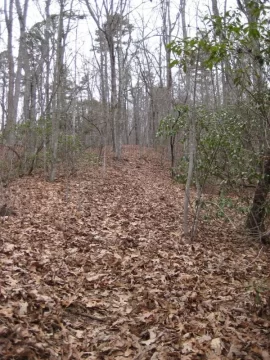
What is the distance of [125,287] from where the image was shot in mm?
4699

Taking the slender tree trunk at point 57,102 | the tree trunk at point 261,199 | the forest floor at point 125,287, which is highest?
the slender tree trunk at point 57,102

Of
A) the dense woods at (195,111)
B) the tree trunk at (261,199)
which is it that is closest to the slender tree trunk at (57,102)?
the dense woods at (195,111)

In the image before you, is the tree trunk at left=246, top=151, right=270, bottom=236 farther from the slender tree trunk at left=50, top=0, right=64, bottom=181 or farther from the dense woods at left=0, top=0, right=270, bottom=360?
the slender tree trunk at left=50, top=0, right=64, bottom=181

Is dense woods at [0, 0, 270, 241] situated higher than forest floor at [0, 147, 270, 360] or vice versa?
dense woods at [0, 0, 270, 241]

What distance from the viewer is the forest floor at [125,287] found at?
3.32 meters

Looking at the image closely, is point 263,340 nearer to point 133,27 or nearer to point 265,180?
point 265,180

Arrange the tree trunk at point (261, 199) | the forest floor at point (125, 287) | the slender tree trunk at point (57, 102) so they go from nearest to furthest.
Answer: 1. the forest floor at point (125, 287)
2. the tree trunk at point (261, 199)
3. the slender tree trunk at point (57, 102)

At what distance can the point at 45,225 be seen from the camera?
6938 millimetres

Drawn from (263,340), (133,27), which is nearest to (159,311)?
(263,340)

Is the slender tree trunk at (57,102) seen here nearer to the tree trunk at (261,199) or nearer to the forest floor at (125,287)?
the forest floor at (125,287)

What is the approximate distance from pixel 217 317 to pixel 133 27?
20003 millimetres

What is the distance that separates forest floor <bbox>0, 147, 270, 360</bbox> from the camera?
332 cm

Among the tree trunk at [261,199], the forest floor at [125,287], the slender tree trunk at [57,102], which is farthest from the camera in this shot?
the slender tree trunk at [57,102]

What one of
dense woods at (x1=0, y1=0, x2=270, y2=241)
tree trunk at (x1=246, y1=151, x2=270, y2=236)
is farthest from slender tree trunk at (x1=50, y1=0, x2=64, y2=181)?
tree trunk at (x1=246, y1=151, x2=270, y2=236)
